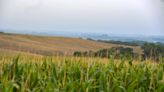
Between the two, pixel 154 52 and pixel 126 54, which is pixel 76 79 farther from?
pixel 154 52

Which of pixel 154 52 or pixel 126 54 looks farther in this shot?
pixel 154 52

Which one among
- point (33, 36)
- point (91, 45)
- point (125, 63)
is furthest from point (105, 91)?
point (33, 36)

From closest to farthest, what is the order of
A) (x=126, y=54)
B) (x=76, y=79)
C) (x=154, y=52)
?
1. (x=76, y=79)
2. (x=126, y=54)
3. (x=154, y=52)

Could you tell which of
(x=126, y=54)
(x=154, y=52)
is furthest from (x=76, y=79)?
(x=154, y=52)

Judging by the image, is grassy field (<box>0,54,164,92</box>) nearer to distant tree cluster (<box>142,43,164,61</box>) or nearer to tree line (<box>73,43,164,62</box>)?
tree line (<box>73,43,164,62</box>)

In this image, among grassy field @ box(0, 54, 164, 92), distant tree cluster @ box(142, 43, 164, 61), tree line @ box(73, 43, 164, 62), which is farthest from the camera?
distant tree cluster @ box(142, 43, 164, 61)

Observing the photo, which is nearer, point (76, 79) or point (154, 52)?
point (76, 79)

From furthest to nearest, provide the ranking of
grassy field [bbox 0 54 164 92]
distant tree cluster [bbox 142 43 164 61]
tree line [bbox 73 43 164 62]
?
distant tree cluster [bbox 142 43 164 61] < tree line [bbox 73 43 164 62] < grassy field [bbox 0 54 164 92]

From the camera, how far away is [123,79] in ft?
18.2

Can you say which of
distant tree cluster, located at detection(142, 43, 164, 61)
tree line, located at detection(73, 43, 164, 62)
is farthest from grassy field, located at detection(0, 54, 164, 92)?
distant tree cluster, located at detection(142, 43, 164, 61)

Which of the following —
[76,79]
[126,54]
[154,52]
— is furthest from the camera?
[154,52]

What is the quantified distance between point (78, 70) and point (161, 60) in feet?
6.96

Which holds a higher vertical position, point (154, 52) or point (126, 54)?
point (126, 54)

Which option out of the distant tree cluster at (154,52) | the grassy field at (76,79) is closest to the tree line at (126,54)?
the distant tree cluster at (154,52)
